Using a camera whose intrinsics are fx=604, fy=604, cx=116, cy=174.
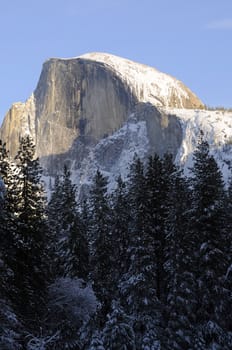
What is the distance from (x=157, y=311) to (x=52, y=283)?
9.44 metres

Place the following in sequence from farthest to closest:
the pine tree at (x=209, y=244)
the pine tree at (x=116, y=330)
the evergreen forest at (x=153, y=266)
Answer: the pine tree at (x=209, y=244) < the evergreen forest at (x=153, y=266) < the pine tree at (x=116, y=330)

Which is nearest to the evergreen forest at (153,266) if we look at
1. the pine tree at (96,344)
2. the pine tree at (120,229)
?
the pine tree at (96,344)

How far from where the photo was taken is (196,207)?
31.3 meters

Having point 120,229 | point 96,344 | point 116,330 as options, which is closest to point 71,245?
point 120,229

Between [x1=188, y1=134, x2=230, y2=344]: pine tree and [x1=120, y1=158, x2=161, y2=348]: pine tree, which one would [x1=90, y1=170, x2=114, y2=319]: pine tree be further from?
[x1=188, y1=134, x2=230, y2=344]: pine tree

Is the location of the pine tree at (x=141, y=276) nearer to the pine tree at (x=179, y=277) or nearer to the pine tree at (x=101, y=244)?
the pine tree at (x=179, y=277)

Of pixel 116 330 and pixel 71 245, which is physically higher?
pixel 71 245

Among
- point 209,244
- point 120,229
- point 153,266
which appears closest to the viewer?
point 209,244

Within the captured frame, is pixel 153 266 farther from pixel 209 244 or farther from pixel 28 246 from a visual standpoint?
pixel 28 246

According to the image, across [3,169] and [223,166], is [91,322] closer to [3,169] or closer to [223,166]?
[3,169]

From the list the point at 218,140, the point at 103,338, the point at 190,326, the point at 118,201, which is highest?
the point at 218,140

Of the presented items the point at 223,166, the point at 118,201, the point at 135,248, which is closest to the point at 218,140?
the point at 223,166

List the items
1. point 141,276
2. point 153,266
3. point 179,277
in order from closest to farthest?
1. point 141,276
2. point 179,277
3. point 153,266

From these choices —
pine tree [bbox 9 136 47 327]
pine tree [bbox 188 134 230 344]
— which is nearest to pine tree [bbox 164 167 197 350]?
pine tree [bbox 188 134 230 344]
